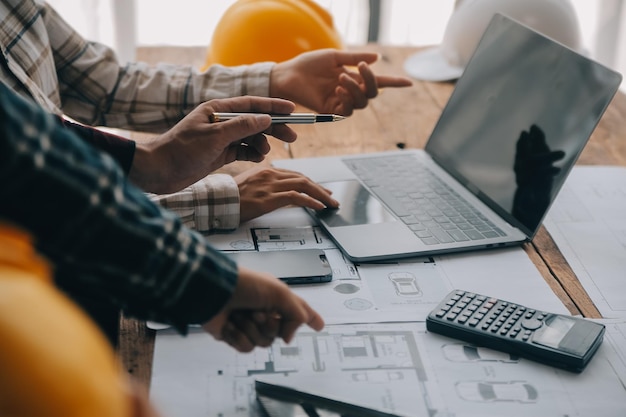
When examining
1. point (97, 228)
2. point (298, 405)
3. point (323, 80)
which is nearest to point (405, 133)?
point (323, 80)

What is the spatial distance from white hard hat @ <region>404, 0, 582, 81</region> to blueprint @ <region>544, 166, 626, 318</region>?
0.97ft

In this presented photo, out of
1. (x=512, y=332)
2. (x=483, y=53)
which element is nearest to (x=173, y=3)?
(x=483, y=53)

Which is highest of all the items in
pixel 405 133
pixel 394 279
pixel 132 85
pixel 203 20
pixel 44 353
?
pixel 203 20

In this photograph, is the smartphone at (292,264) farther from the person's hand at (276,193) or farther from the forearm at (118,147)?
the forearm at (118,147)

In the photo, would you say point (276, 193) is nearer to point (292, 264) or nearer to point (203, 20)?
point (292, 264)

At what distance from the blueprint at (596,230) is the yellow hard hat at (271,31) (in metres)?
0.50

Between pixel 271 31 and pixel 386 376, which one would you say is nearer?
pixel 386 376

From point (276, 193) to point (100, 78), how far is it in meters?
0.48

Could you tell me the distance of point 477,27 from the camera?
145 cm

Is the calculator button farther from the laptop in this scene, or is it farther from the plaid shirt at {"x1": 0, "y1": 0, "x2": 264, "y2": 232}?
the plaid shirt at {"x1": 0, "y1": 0, "x2": 264, "y2": 232}

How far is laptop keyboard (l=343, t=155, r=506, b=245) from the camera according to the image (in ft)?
3.22

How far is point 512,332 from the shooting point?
759 millimetres

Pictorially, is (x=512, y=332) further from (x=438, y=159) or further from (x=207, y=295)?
(x=438, y=159)

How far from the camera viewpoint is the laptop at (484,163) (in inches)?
37.9
